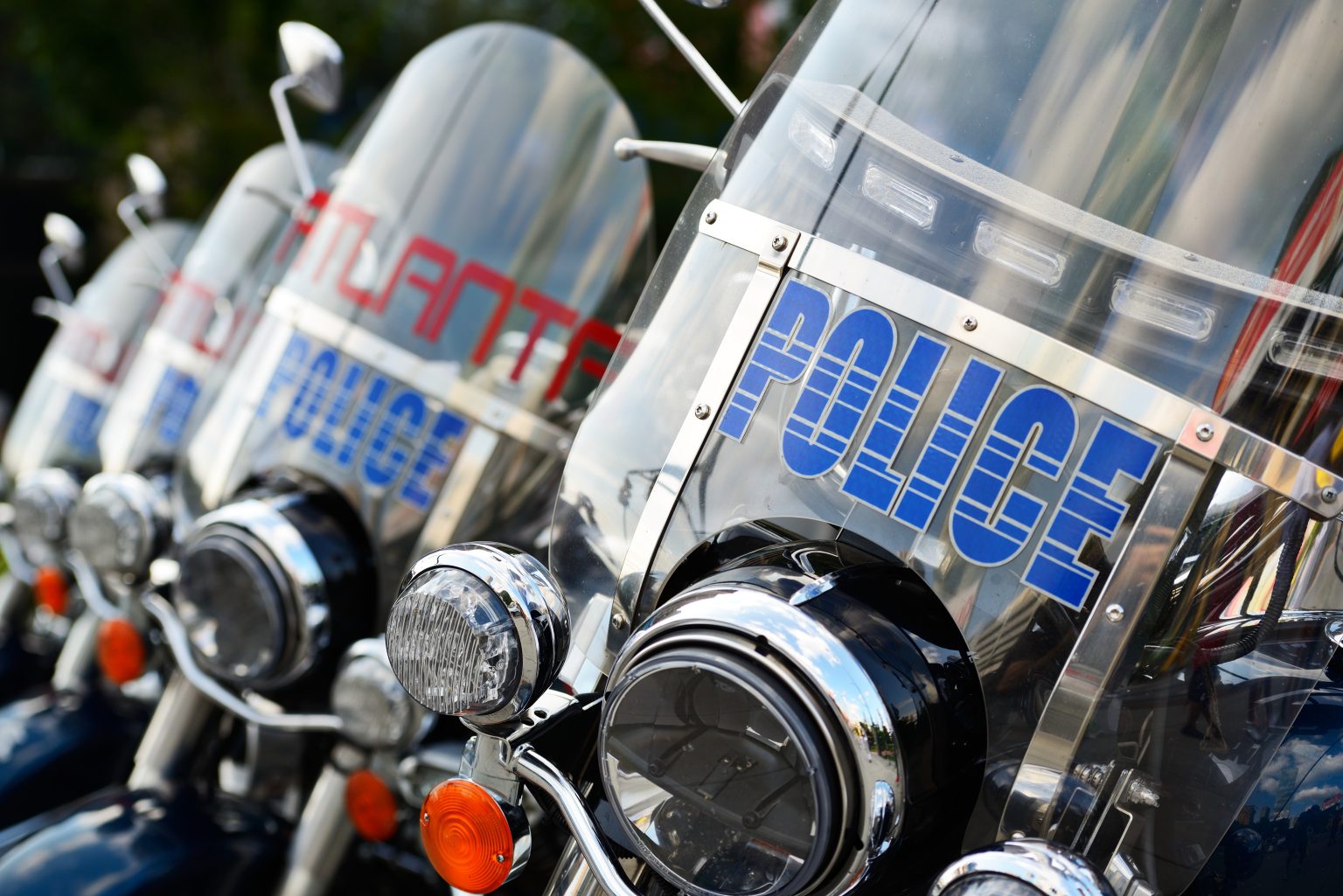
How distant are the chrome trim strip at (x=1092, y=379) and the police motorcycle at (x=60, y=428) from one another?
272 centimetres

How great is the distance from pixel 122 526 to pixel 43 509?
87cm

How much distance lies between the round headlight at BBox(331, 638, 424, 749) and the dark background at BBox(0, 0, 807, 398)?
5556 millimetres

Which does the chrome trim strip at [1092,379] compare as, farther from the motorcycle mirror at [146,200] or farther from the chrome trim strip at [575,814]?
the motorcycle mirror at [146,200]

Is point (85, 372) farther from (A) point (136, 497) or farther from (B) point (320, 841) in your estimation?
(B) point (320, 841)

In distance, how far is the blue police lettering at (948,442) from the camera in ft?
4.56

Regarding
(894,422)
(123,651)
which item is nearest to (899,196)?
(894,422)

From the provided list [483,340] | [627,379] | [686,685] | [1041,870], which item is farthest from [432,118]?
[1041,870]

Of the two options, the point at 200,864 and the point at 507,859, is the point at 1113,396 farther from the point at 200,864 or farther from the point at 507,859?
the point at 200,864

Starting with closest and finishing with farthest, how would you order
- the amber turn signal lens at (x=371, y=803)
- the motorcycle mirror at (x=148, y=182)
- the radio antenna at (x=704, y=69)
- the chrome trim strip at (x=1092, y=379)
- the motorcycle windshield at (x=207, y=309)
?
the chrome trim strip at (x=1092, y=379)
the radio antenna at (x=704, y=69)
the amber turn signal lens at (x=371, y=803)
the motorcycle windshield at (x=207, y=309)
the motorcycle mirror at (x=148, y=182)

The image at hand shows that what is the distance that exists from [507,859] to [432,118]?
1547 millimetres

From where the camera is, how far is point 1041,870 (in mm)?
1193

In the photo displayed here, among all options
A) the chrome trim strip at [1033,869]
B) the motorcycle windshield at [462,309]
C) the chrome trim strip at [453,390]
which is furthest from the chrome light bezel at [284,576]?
the chrome trim strip at [1033,869]

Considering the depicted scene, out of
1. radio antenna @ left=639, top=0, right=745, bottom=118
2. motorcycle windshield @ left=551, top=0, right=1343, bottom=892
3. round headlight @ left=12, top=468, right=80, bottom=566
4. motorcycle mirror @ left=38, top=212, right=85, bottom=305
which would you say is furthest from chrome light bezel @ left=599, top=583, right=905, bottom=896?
motorcycle mirror @ left=38, top=212, right=85, bottom=305

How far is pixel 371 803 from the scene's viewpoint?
2.31 m
